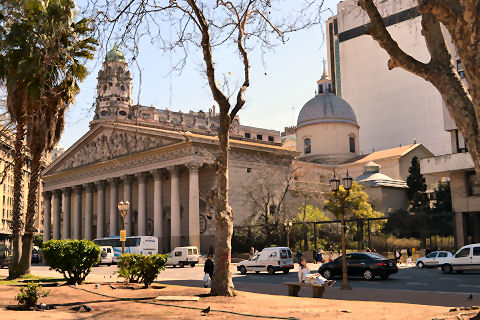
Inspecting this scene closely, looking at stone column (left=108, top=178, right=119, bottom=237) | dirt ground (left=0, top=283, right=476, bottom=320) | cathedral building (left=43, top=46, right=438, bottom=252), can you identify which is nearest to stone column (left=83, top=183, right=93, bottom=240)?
cathedral building (left=43, top=46, right=438, bottom=252)

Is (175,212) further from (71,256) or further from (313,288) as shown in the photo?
(313,288)

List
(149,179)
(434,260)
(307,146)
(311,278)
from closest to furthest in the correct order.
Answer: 1. (311,278)
2. (434,260)
3. (149,179)
4. (307,146)

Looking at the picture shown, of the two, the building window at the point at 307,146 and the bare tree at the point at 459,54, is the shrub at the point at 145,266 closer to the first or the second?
the bare tree at the point at 459,54

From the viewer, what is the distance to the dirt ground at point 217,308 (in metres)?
12.9

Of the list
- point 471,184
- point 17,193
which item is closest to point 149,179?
point 471,184

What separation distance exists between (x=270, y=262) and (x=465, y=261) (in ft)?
37.3

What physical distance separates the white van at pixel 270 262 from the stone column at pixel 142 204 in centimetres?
2611

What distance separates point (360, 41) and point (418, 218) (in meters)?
74.2

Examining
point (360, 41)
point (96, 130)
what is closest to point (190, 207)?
point (96, 130)

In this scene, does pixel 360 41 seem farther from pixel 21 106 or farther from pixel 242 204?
pixel 21 106

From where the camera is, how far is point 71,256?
21.8 metres

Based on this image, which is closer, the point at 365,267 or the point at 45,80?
the point at 45,80

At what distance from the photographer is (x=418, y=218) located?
46125mm

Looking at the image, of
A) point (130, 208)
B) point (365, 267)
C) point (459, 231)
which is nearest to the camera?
point (365, 267)
